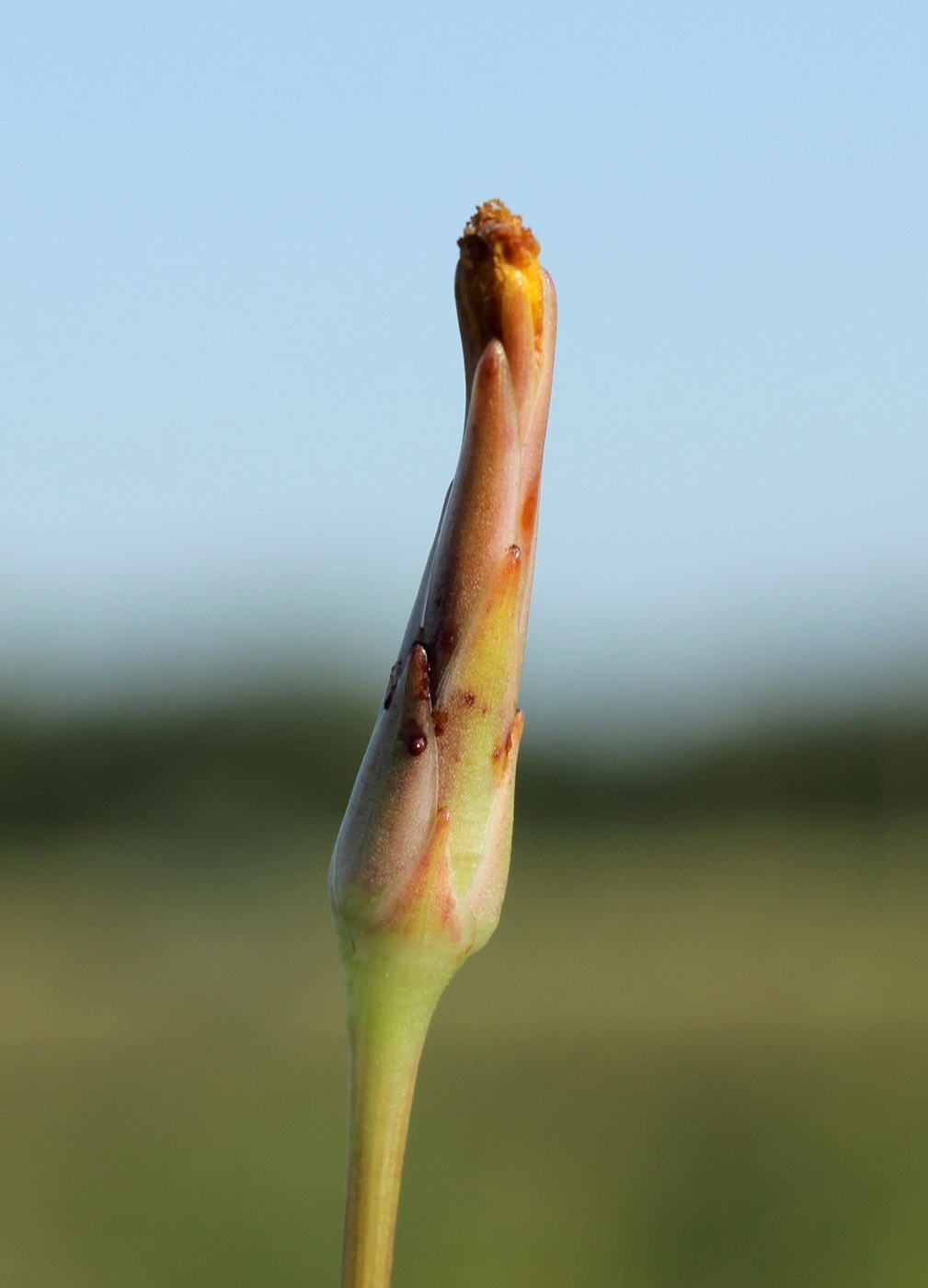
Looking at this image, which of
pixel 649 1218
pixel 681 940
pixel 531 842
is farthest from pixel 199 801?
pixel 649 1218

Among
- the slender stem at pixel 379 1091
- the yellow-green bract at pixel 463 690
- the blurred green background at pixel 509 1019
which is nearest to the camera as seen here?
the slender stem at pixel 379 1091

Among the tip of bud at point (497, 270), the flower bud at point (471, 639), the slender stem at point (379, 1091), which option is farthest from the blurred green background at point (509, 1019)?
the tip of bud at point (497, 270)

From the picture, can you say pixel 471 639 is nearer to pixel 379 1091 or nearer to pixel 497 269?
pixel 497 269

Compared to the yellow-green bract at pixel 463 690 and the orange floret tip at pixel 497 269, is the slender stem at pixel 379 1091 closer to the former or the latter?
the yellow-green bract at pixel 463 690

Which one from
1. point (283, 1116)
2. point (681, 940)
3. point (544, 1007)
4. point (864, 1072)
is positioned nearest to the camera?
point (283, 1116)

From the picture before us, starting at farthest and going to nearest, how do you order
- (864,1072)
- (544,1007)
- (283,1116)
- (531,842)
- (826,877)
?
(531,842)
(826,877)
(544,1007)
(864,1072)
(283,1116)

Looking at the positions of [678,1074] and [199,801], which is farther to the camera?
[199,801]

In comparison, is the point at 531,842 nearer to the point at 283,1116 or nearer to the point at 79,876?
the point at 79,876
